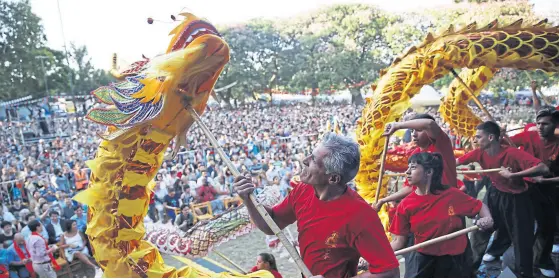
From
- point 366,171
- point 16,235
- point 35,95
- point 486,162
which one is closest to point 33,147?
point 35,95

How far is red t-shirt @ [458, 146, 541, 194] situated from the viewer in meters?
3.52

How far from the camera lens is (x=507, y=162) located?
364cm

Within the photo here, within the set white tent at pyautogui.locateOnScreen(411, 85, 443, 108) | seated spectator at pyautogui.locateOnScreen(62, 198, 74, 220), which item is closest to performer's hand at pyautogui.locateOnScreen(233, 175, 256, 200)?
seated spectator at pyautogui.locateOnScreen(62, 198, 74, 220)

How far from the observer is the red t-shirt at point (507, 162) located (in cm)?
352

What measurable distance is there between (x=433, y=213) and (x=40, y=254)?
465cm

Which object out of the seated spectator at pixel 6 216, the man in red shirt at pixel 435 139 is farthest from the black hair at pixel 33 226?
the man in red shirt at pixel 435 139

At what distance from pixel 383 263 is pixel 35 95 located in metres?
22.2

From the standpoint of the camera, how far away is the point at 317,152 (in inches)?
73.0

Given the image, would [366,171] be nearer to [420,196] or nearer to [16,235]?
[420,196]

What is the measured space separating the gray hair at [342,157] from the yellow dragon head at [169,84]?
0.93m

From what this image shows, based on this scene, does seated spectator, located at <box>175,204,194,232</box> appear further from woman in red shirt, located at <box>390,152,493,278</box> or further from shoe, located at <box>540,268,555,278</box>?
woman in red shirt, located at <box>390,152,493,278</box>

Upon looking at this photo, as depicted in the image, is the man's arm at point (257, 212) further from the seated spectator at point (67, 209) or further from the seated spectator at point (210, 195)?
the seated spectator at point (210, 195)

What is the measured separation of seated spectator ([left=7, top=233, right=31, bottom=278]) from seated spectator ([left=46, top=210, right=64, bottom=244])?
718mm

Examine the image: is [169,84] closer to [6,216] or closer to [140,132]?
→ [140,132]
